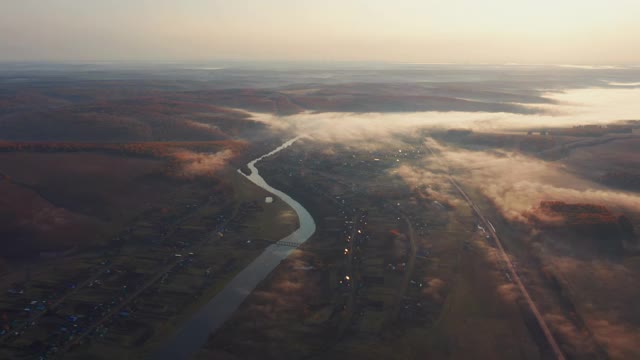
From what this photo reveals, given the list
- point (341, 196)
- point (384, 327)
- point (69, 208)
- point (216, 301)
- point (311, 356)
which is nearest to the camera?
point (311, 356)

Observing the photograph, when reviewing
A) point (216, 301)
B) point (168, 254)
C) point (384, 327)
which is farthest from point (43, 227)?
point (384, 327)

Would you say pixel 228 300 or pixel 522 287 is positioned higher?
pixel 522 287

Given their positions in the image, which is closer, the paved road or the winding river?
the paved road

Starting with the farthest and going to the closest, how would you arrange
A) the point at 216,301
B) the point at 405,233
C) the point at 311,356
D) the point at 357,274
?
the point at 405,233
the point at 357,274
the point at 216,301
the point at 311,356

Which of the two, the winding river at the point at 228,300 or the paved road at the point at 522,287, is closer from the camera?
the paved road at the point at 522,287

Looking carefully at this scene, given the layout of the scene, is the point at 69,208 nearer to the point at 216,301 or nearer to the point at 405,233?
the point at 216,301

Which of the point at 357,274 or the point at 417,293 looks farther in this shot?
the point at 357,274

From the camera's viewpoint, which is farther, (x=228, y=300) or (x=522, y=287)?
(x=522, y=287)
